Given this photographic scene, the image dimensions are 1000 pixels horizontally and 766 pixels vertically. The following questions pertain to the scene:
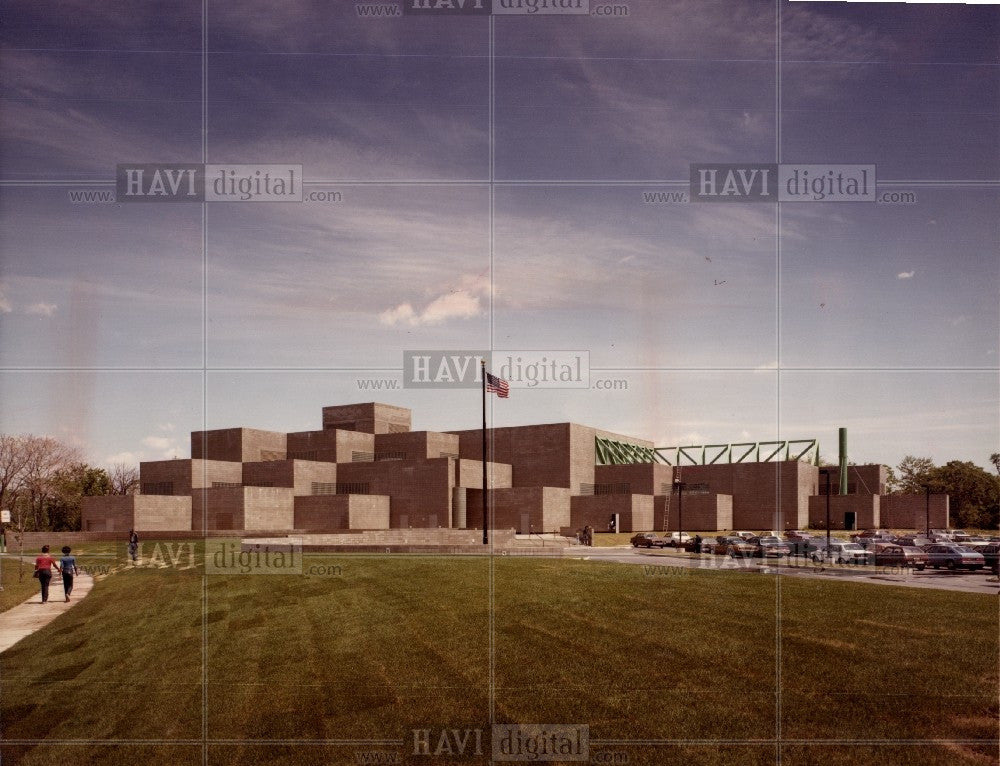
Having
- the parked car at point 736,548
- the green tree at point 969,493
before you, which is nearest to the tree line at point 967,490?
the green tree at point 969,493

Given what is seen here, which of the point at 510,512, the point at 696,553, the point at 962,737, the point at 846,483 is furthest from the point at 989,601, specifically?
the point at 846,483

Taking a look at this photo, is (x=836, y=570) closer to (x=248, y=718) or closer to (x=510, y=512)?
(x=248, y=718)

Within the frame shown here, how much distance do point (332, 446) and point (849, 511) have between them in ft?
183

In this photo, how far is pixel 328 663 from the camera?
58.5ft

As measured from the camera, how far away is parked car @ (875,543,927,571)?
4225cm

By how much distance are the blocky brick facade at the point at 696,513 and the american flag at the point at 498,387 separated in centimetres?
5500

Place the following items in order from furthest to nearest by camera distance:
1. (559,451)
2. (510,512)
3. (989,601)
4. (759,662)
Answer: (559,451), (510,512), (989,601), (759,662)

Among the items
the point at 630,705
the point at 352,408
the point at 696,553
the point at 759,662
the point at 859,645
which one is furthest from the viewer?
the point at 352,408

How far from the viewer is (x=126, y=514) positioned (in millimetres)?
71562

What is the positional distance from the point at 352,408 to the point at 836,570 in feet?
223

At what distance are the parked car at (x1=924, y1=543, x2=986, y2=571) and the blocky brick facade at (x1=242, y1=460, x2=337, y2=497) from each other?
188 feet

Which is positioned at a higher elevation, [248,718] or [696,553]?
[248,718]

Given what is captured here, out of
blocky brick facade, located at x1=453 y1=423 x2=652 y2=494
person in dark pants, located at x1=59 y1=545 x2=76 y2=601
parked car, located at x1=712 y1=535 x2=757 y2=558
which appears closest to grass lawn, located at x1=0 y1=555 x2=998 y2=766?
person in dark pants, located at x1=59 y1=545 x2=76 y2=601

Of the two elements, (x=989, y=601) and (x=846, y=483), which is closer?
(x=989, y=601)
